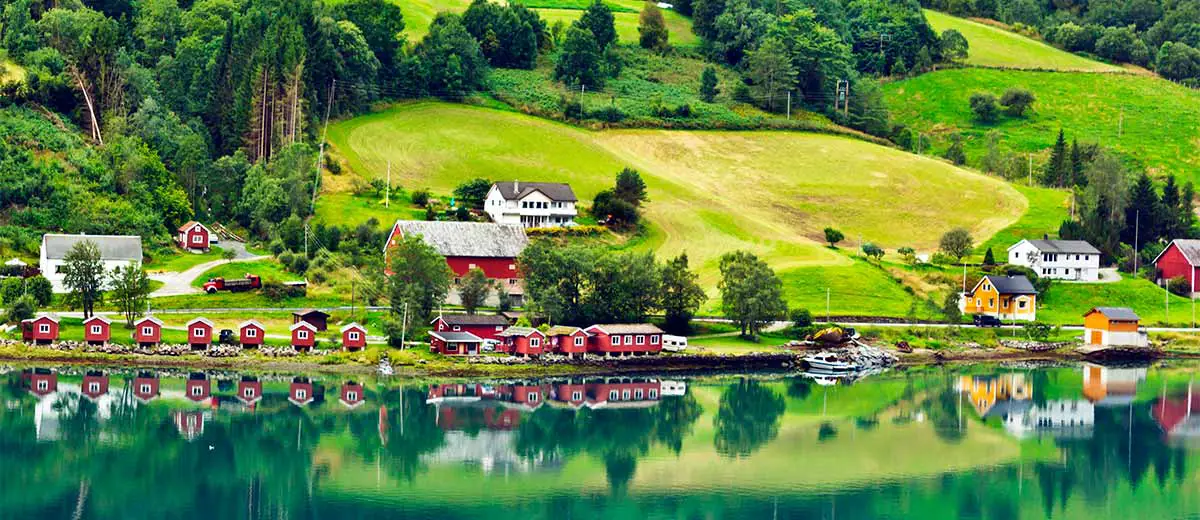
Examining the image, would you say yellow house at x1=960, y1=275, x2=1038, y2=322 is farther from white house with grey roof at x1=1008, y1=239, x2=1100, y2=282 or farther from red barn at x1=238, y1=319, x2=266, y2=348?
red barn at x1=238, y1=319, x2=266, y2=348

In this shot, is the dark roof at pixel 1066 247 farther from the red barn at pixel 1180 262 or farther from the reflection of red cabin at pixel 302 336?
the reflection of red cabin at pixel 302 336

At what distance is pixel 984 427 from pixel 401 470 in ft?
89.7

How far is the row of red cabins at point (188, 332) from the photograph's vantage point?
247ft

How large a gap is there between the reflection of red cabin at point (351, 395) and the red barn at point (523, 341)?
9.95m

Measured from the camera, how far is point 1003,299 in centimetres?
9656

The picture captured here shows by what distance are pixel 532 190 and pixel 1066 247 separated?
3571 cm

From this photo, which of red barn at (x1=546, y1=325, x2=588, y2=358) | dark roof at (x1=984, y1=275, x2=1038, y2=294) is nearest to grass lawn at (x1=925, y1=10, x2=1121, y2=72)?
dark roof at (x1=984, y1=275, x2=1038, y2=294)

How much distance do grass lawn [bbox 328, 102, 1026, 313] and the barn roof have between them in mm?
17923

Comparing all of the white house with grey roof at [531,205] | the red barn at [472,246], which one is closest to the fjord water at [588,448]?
the red barn at [472,246]

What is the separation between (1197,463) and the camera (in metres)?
62.7

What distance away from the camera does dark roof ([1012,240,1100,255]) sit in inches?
4080

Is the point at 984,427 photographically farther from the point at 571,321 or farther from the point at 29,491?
the point at 29,491

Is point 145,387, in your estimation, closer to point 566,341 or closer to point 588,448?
point 588,448

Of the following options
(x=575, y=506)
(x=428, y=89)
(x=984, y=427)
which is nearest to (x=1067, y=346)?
(x=984, y=427)
